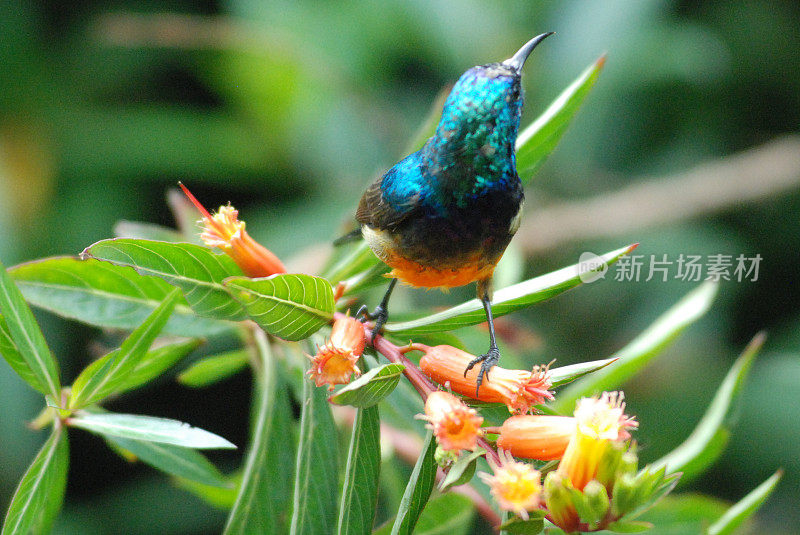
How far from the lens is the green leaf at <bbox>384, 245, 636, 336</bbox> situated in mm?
1360

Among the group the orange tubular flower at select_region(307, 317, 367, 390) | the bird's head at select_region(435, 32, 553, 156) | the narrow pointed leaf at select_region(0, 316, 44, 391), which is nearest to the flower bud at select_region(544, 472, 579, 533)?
the orange tubular flower at select_region(307, 317, 367, 390)

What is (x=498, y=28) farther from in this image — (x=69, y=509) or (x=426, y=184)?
Answer: (x=69, y=509)

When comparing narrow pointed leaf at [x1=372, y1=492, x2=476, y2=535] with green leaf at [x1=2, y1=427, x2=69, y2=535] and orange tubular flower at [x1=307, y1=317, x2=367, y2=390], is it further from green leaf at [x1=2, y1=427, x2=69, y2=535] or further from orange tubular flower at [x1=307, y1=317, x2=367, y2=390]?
green leaf at [x1=2, y1=427, x2=69, y2=535]

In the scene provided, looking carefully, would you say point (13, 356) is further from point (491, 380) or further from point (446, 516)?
point (446, 516)

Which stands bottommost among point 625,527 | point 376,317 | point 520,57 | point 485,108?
point 625,527

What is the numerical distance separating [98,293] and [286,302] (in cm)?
64

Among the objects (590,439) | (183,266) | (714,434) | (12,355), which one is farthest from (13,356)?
(714,434)

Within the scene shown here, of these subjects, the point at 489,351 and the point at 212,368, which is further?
the point at 212,368

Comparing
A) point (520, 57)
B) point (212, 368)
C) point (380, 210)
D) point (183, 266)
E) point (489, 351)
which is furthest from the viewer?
point (212, 368)

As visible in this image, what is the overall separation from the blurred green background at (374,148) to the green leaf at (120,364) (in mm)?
1955

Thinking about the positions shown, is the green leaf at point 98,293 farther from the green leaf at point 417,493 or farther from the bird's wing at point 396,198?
the green leaf at point 417,493

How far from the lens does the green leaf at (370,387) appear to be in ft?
3.63

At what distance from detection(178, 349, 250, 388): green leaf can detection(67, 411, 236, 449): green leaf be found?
0.41 metres

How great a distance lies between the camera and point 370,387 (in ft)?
3.82
